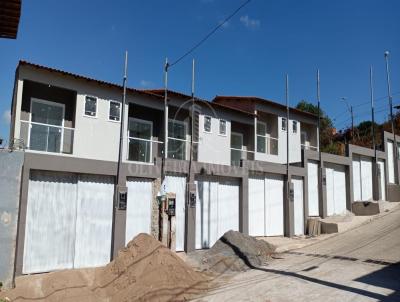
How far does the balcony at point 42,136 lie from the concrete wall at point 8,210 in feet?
5.98

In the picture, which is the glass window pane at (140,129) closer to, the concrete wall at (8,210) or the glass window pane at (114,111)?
the glass window pane at (114,111)

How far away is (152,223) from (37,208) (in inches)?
168

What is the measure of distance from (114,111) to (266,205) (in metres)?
8.44

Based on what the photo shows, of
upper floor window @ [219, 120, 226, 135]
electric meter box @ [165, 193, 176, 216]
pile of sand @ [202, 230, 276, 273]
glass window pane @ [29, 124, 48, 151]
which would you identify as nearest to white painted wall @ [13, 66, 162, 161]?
glass window pane @ [29, 124, 48, 151]

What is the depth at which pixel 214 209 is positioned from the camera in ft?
55.1

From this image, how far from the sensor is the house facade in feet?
40.0

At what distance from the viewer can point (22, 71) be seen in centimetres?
1389

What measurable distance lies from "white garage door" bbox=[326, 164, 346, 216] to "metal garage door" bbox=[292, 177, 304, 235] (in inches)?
96.7

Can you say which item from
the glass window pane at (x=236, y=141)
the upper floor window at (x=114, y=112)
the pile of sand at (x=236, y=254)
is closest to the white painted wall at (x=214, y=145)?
the glass window pane at (x=236, y=141)

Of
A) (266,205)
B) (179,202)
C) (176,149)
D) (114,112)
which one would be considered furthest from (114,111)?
(266,205)

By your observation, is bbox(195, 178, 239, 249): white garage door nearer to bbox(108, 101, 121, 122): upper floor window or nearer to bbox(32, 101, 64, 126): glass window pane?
bbox(108, 101, 121, 122): upper floor window

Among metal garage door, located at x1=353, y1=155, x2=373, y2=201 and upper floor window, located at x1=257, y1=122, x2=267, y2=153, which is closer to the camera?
Result: upper floor window, located at x1=257, y1=122, x2=267, y2=153

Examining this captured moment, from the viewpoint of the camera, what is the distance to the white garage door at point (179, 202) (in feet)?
→ 50.0

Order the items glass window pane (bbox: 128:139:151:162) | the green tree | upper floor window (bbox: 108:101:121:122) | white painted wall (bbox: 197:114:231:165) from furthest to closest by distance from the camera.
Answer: the green tree
white painted wall (bbox: 197:114:231:165)
upper floor window (bbox: 108:101:121:122)
glass window pane (bbox: 128:139:151:162)
